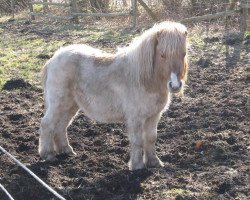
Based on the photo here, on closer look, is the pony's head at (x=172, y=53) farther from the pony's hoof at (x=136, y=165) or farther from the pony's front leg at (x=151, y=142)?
the pony's hoof at (x=136, y=165)

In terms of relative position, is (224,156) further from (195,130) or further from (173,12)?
(173,12)

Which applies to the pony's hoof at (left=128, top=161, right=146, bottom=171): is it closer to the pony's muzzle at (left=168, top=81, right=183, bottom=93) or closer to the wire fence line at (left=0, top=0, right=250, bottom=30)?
the pony's muzzle at (left=168, top=81, right=183, bottom=93)

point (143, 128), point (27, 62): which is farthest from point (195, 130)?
point (27, 62)

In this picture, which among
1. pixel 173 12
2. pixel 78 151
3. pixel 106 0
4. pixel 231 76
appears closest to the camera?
pixel 78 151

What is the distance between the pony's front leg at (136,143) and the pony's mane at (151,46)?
528 millimetres

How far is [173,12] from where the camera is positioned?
15305 millimetres

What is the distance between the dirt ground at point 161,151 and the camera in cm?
483

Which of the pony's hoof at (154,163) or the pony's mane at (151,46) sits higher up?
the pony's mane at (151,46)

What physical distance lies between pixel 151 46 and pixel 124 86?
614 millimetres

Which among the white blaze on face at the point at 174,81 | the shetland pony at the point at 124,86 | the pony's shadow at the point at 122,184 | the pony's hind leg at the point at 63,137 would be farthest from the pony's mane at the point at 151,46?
the pony's hind leg at the point at 63,137

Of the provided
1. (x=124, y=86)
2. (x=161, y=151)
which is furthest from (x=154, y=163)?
(x=124, y=86)

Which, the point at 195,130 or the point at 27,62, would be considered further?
the point at 27,62

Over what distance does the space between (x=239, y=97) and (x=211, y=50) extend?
3.14 meters

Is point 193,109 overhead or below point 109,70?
below
